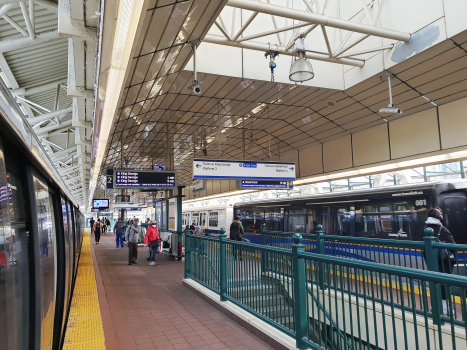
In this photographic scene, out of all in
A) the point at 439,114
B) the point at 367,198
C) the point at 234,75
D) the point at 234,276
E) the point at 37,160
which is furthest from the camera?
the point at 367,198

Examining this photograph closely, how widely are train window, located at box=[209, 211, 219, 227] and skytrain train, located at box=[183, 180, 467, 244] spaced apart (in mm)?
4676

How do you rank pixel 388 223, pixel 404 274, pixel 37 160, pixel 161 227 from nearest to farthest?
pixel 37 160
pixel 404 274
pixel 388 223
pixel 161 227

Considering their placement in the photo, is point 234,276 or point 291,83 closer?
point 234,276

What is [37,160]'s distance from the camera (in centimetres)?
224

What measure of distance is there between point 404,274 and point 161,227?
13.6 metres

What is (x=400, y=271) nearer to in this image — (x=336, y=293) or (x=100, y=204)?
(x=336, y=293)

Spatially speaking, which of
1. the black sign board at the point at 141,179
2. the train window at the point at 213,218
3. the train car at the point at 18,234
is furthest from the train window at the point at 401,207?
the train window at the point at 213,218

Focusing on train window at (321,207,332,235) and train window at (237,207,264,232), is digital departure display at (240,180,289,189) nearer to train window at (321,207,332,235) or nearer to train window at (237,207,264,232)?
train window at (321,207,332,235)

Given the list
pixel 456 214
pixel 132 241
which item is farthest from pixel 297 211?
pixel 132 241

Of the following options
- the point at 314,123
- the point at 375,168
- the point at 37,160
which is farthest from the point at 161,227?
the point at 37,160

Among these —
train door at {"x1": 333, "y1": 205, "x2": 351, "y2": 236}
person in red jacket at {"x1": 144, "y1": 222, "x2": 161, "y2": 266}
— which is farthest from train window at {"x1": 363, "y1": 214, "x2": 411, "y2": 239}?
person in red jacket at {"x1": 144, "y1": 222, "x2": 161, "y2": 266}

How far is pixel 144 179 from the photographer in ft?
34.2

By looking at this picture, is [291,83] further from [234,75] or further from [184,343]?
[184,343]

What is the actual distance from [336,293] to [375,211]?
7917 millimetres
